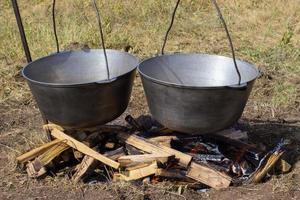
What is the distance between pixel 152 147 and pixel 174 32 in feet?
12.4

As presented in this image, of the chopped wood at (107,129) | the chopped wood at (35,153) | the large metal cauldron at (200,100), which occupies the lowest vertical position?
the chopped wood at (35,153)

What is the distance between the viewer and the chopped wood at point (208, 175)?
2949 millimetres

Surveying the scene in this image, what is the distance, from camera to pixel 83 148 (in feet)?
10.2

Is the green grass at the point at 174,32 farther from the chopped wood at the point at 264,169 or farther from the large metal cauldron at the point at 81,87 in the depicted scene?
the large metal cauldron at the point at 81,87

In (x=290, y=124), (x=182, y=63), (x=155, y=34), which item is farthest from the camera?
(x=155, y=34)

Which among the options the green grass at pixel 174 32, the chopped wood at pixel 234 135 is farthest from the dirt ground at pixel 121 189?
the green grass at pixel 174 32

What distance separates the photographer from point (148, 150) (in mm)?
3092

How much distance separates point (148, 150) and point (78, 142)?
0.49 m

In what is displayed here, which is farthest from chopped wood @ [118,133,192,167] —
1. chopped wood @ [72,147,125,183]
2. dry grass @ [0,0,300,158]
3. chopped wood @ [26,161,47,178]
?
dry grass @ [0,0,300,158]

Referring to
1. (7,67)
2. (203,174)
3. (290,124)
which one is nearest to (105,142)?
(203,174)

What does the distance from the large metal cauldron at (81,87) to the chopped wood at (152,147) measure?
0.83 feet

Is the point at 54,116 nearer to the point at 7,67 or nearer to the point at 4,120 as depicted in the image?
the point at 4,120

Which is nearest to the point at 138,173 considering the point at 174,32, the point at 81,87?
the point at 81,87

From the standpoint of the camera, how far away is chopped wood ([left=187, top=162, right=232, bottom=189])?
2949mm
